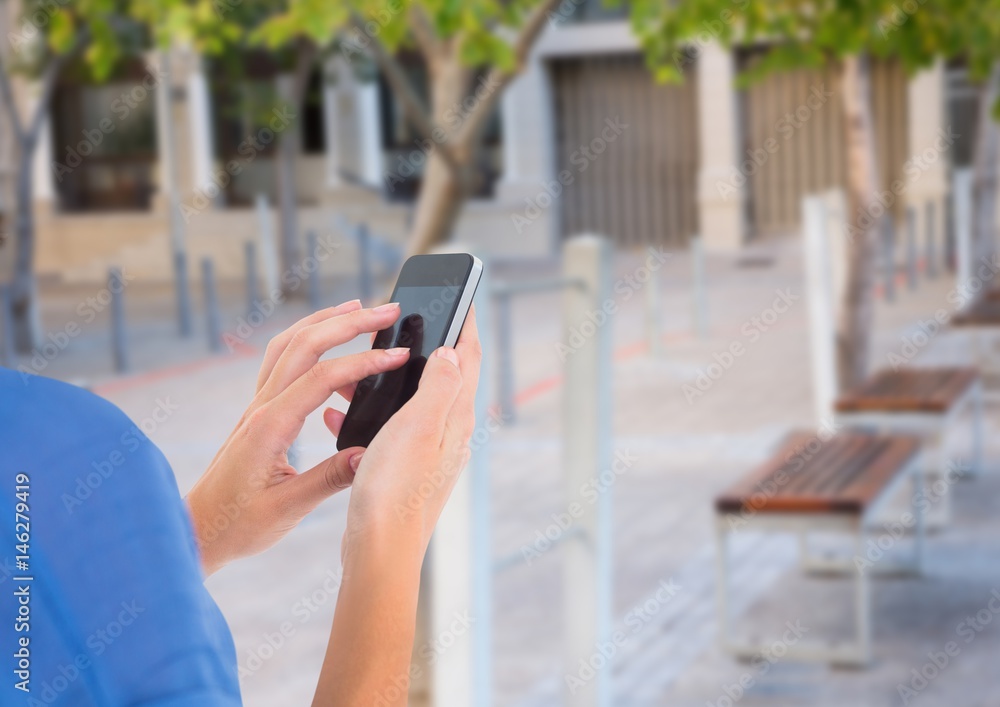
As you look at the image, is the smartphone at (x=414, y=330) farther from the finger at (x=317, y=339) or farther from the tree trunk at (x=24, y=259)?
the tree trunk at (x=24, y=259)

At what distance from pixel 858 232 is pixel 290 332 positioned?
691cm

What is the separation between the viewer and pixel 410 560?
73 centimetres

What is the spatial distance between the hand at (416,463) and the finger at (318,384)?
0.03 metres

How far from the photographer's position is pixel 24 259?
13.0m

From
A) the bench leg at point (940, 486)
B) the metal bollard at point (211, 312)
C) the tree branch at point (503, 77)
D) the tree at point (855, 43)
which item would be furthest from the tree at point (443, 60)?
the metal bollard at point (211, 312)

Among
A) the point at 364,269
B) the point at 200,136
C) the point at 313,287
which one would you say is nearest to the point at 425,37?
the point at 313,287

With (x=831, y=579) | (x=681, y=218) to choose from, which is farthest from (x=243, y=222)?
(x=831, y=579)

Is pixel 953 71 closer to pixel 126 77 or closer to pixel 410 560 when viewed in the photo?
pixel 126 77

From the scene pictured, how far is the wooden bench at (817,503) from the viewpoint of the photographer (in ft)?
13.9

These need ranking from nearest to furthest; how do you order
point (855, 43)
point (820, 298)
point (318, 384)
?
point (318, 384) < point (855, 43) < point (820, 298)

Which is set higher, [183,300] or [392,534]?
[392,534]

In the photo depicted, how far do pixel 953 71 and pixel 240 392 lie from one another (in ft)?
49.1

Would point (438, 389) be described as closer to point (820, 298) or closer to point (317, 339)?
point (317, 339)

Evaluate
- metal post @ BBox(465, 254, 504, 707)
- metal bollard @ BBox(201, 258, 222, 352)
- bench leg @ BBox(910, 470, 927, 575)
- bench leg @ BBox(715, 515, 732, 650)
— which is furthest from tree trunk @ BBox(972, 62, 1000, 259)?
metal post @ BBox(465, 254, 504, 707)
